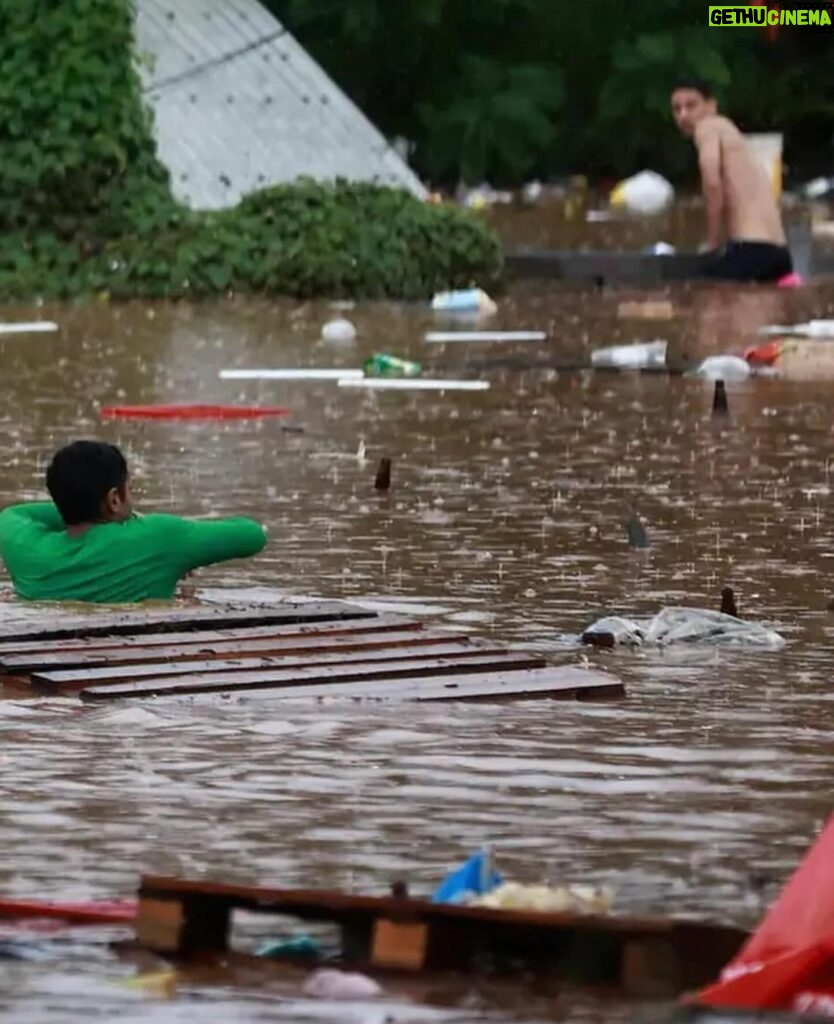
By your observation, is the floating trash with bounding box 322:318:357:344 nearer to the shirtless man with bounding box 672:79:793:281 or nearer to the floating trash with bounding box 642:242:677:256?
the shirtless man with bounding box 672:79:793:281

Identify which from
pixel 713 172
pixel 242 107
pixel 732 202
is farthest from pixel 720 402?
pixel 242 107

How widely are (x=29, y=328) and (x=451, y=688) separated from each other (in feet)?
38.4

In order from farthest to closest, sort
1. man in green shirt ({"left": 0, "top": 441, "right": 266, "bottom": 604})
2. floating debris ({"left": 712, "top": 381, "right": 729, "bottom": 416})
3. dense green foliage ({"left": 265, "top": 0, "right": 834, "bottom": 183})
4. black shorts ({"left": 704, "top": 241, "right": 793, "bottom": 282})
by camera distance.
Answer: dense green foliage ({"left": 265, "top": 0, "right": 834, "bottom": 183}), black shorts ({"left": 704, "top": 241, "right": 793, "bottom": 282}), floating debris ({"left": 712, "top": 381, "right": 729, "bottom": 416}), man in green shirt ({"left": 0, "top": 441, "right": 266, "bottom": 604})

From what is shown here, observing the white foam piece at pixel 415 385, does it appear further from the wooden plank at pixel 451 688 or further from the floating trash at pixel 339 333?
the wooden plank at pixel 451 688

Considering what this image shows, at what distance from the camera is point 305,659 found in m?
7.94

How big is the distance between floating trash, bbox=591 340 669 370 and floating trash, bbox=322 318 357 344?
5.99ft

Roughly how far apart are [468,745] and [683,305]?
45.7 feet

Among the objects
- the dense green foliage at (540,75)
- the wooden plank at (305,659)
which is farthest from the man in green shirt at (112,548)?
the dense green foliage at (540,75)

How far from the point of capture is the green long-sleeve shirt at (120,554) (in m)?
8.92

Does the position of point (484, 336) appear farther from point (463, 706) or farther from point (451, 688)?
point (463, 706)

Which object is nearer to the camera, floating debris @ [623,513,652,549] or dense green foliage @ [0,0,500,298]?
floating debris @ [623,513,652,549]

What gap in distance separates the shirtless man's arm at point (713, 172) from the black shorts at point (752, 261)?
17 centimetres

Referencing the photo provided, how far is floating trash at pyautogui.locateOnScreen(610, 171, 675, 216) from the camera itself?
32531 mm

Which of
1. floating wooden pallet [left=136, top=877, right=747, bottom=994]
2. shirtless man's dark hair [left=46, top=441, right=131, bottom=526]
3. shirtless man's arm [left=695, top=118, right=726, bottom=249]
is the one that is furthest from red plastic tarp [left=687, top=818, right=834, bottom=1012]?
shirtless man's arm [left=695, top=118, right=726, bottom=249]
